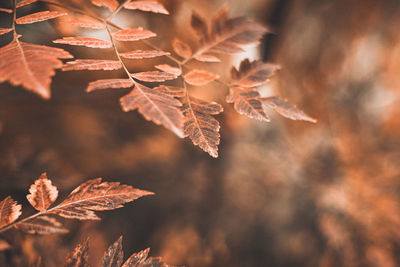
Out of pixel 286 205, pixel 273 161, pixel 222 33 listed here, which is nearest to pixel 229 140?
pixel 273 161

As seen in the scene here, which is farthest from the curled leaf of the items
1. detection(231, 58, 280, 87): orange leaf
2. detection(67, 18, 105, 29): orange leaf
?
detection(231, 58, 280, 87): orange leaf

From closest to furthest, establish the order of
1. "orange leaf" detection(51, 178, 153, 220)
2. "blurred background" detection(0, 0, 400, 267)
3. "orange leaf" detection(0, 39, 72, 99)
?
"orange leaf" detection(0, 39, 72, 99) < "orange leaf" detection(51, 178, 153, 220) < "blurred background" detection(0, 0, 400, 267)

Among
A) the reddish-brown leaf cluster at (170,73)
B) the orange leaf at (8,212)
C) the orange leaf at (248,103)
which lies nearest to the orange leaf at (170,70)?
the reddish-brown leaf cluster at (170,73)

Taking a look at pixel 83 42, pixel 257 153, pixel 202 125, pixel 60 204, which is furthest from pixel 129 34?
pixel 257 153

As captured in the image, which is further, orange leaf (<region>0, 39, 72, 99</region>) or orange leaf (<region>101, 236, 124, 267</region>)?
orange leaf (<region>101, 236, 124, 267</region>)

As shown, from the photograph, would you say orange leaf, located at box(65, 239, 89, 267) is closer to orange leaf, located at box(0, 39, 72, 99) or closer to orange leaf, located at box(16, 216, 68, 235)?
orange leaf, located at box(16, 216, 68, 235)

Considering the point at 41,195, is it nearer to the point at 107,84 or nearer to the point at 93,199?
the point at 93,199

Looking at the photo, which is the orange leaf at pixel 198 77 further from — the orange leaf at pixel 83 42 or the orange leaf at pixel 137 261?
the orange leaf at pixel 137 261
